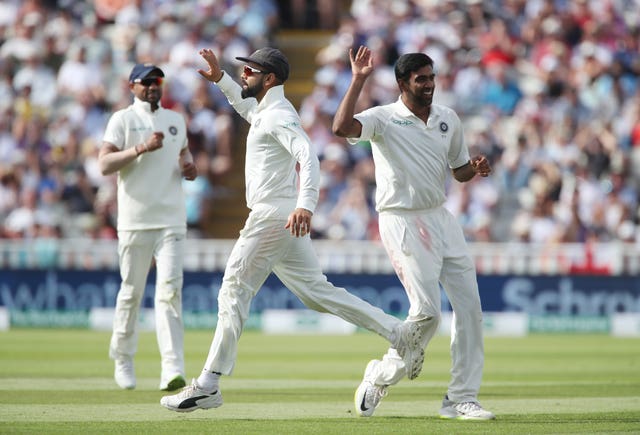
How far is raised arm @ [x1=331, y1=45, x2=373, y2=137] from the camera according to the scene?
7746 mm

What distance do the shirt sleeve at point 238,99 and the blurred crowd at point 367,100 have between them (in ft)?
36.6

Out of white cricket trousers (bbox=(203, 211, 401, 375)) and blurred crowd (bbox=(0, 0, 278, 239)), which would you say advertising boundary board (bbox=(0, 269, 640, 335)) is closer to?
blurred crowd (bbox=(0, 0, 278, 239))

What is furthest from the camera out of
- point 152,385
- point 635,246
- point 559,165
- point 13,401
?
point 559,165

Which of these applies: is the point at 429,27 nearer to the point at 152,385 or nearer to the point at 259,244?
the point at 152,385

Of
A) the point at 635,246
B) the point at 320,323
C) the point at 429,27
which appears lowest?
the point at 320,323

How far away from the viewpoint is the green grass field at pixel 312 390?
25.7ft

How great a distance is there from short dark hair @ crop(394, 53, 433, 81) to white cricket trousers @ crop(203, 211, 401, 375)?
4.20 feet

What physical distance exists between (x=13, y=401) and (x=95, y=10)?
54.7 feet

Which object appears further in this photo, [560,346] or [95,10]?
[95,10]

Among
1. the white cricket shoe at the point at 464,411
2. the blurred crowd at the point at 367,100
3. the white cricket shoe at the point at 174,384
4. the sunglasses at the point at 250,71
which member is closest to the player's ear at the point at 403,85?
the sunglasses at the point at 250,71

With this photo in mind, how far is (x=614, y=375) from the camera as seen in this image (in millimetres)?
11906

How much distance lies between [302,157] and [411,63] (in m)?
1.02

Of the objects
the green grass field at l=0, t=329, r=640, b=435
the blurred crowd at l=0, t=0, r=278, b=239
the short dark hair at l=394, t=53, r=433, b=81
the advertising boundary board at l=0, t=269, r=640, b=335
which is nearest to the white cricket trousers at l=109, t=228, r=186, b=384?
the green grass field at l=0, t=329, r=640, b=435

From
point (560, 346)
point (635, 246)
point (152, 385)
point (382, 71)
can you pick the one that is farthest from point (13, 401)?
point (382, 71)
